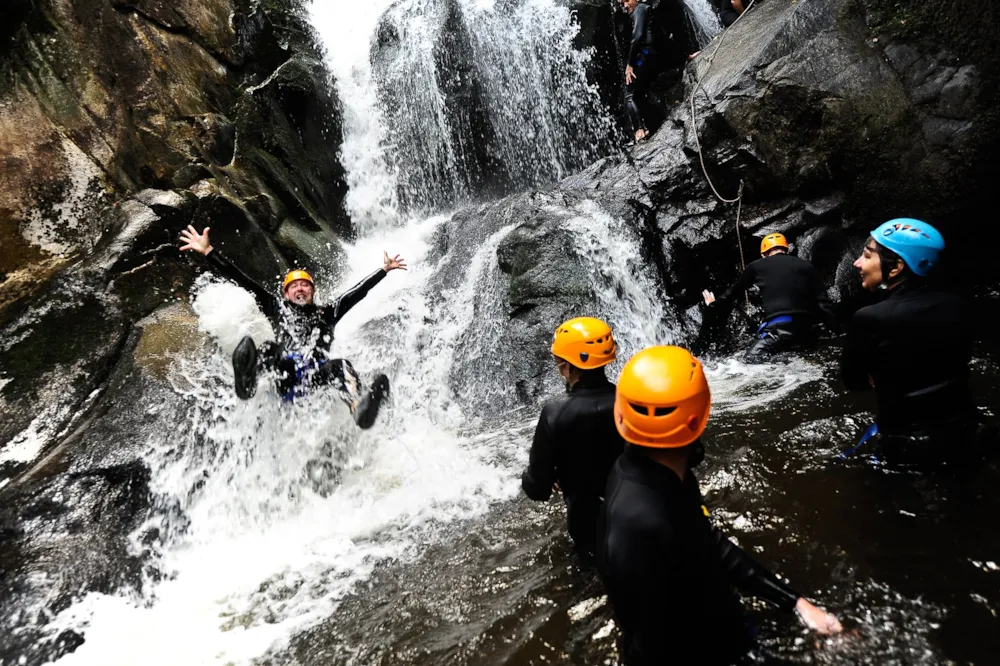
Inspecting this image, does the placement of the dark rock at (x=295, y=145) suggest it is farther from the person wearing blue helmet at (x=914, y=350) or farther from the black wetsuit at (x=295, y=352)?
the person wearing blue helmet at (x=914, y=350)

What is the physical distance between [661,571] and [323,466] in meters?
4.79

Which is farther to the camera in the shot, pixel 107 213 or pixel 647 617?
pixel 107 213

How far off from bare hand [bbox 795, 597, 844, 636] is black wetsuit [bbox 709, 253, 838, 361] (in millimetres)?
4379

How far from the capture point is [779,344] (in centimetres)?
580

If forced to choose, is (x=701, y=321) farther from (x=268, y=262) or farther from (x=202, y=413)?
(x=268, y=262)

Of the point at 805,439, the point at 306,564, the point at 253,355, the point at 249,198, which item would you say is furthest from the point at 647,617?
the point at 249,198

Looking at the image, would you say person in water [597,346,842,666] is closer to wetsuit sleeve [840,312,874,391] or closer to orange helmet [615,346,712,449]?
orange helmet [615,346,712,449]

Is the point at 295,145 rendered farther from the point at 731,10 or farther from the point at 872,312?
the point at 872,312

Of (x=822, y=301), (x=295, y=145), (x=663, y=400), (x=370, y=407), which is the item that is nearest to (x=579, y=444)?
(x=663, y=400)

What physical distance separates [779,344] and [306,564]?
198 inches

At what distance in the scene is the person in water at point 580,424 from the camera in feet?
8.38

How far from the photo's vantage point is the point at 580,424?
2.56 meters

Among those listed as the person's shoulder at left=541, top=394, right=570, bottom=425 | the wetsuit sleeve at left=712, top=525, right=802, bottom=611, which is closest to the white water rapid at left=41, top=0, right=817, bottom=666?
the person's shoulder at left=541, top=394, right=570, bottom=425

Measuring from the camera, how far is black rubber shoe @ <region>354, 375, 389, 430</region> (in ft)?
17.1
